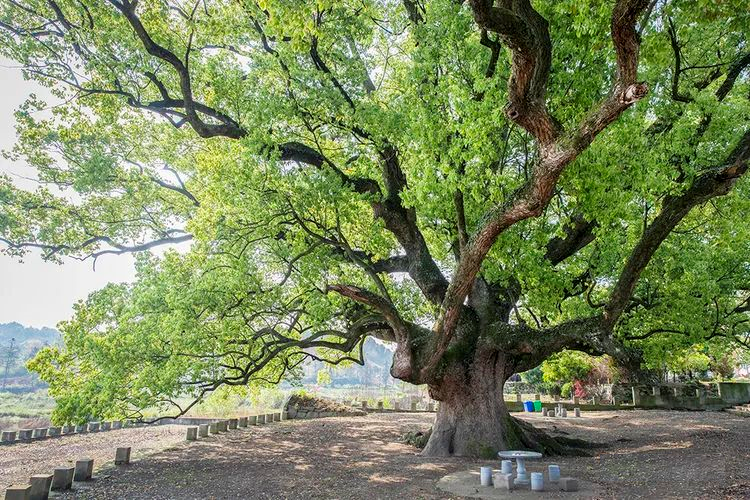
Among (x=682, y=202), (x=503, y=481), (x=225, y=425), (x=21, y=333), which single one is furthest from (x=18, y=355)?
(x=682, y=202)

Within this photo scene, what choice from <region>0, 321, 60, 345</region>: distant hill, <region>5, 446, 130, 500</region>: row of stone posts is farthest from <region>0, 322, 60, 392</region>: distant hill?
<region>5, 446, 130, 500</region>: row of stone posts

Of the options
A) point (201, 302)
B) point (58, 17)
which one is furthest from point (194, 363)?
point (58, 17)

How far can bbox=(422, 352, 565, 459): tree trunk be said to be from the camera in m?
10.4

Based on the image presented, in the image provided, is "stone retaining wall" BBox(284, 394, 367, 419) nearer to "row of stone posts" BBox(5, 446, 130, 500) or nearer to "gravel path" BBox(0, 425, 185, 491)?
"gravel path" BBox(0, 425, 185, 491)

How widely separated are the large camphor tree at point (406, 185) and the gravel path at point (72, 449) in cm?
128

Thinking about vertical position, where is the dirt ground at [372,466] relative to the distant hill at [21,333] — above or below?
below

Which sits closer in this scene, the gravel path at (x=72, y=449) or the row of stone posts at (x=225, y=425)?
the gravel path at (x=72, y=449)

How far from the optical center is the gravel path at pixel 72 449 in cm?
907

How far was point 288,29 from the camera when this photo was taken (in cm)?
608

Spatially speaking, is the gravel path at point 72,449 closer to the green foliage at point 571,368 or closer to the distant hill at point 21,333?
the green foliage at point 571,368

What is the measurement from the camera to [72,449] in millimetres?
11438

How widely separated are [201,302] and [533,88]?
7.38m

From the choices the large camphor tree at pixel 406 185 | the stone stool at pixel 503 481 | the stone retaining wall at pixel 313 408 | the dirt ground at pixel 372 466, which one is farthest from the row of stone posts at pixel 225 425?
the stone stool at pixel 503 481

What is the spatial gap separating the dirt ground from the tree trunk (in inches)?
25.8
